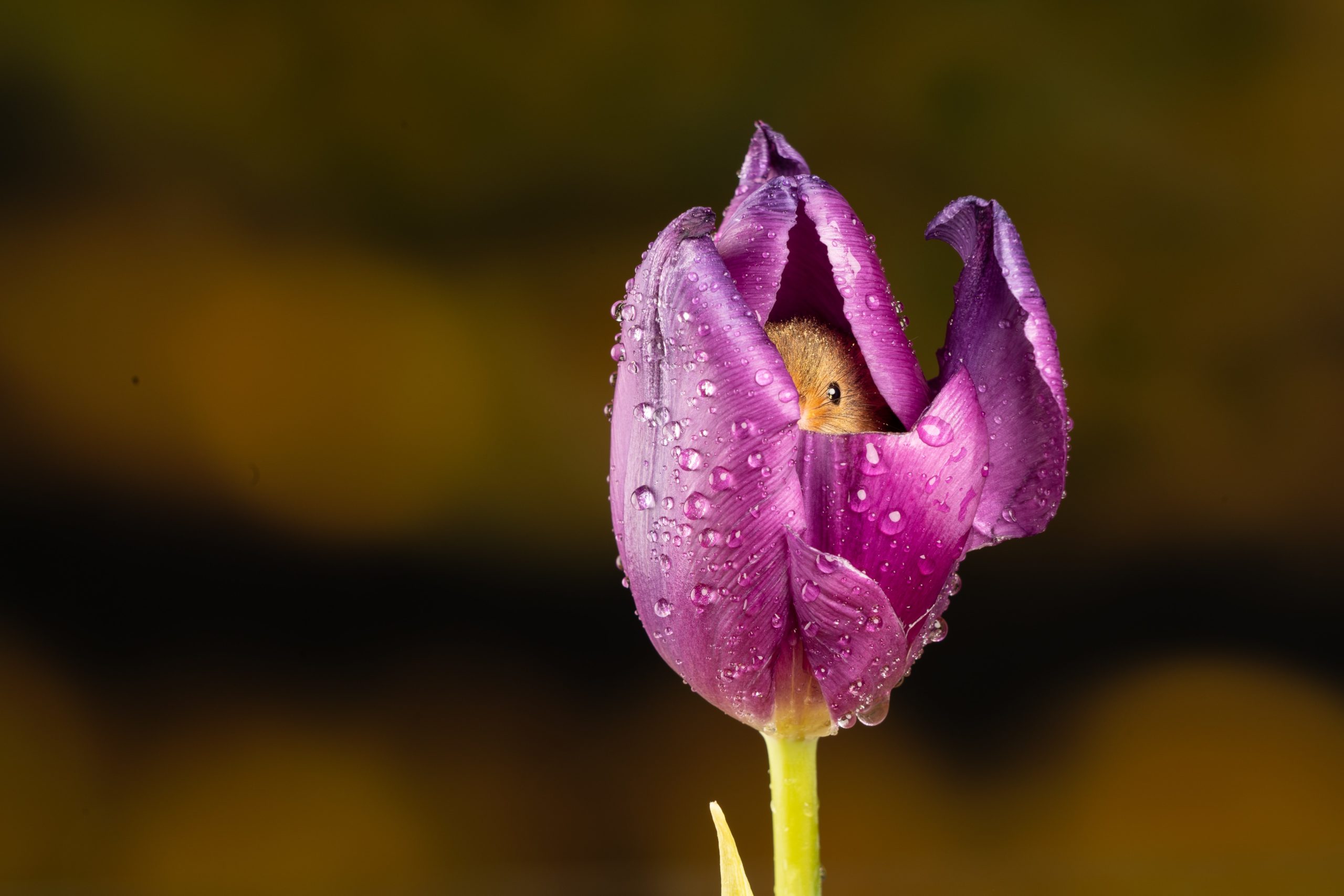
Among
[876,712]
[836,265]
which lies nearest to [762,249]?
[836,265]

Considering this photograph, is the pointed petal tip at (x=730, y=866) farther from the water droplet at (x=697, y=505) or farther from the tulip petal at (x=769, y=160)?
the tulip petal at (x=769, y=160)

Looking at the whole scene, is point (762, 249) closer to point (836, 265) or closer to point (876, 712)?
point (836, 265)

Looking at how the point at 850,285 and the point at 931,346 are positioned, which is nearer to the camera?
the point at 850,285

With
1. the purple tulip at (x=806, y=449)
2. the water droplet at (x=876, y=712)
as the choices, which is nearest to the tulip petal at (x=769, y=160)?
the purple tulip at (x=806, y=449)

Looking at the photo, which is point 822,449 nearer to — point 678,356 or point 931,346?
point 678,356

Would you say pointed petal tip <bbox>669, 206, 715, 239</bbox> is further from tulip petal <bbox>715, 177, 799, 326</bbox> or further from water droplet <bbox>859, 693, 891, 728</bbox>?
water droplet <bbox>859, 693, 891, 728</bbox>

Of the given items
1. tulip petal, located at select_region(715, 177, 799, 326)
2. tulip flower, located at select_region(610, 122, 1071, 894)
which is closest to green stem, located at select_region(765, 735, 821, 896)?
tulip flower, located at select_region(610, 122, 1071, 894)

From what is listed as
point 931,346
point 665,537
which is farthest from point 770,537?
point 931,346

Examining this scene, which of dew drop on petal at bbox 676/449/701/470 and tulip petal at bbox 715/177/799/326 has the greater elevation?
tulip petal at bbox 715/177/799/326
